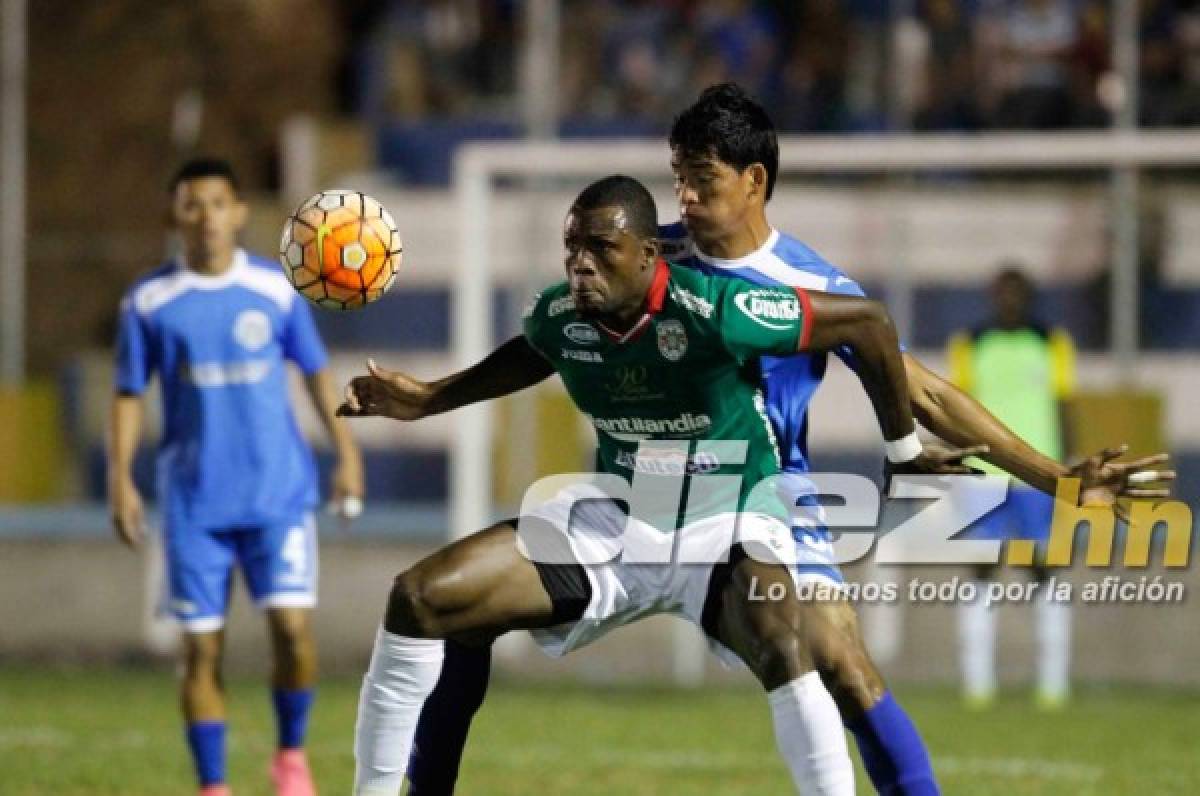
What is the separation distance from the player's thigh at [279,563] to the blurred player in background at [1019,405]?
4.91m

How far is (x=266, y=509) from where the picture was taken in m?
8.42

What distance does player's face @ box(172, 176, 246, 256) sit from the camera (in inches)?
325

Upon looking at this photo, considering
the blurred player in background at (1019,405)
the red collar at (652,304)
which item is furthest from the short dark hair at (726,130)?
the blurred player in background at (1019,405)

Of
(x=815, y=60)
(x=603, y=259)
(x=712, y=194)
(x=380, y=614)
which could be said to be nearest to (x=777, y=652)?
(x=603, y=259)

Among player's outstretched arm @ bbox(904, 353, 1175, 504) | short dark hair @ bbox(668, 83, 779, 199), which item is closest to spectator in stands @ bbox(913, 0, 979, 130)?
short dark hair @ bbox(668, 83, 779, 199)

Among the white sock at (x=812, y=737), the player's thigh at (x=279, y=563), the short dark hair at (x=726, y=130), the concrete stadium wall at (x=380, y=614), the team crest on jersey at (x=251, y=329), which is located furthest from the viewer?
the concrete stadium wall at (x=380, y=614)

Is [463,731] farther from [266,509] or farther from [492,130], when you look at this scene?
[492,130]

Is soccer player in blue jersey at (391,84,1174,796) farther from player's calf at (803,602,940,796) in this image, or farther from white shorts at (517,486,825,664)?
white shorts at (517,486,825,664)

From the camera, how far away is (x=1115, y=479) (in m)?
6.09

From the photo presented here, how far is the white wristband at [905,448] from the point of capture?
5926 mm

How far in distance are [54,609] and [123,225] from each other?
5297 millimetres

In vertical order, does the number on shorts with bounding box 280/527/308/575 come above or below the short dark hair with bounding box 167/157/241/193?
below

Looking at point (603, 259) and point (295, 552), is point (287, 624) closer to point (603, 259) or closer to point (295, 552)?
point (295, 552)

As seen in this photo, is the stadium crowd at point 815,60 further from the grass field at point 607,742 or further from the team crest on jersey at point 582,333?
the team crest on jersey at point 582,333
